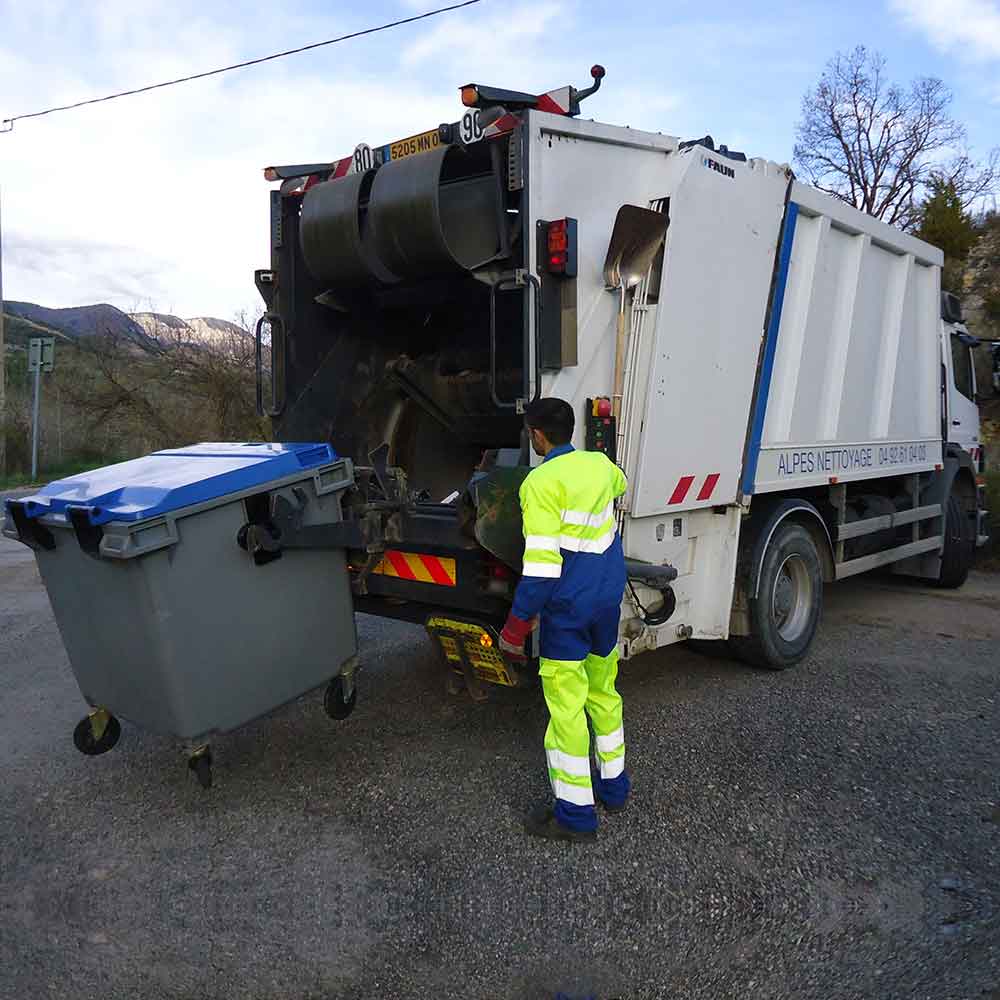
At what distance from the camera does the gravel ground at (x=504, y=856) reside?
2.34 m

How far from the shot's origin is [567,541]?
2863 mm

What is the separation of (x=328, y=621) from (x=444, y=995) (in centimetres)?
147

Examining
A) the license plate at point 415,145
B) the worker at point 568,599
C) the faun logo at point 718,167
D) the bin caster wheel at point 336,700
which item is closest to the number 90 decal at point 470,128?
the license plate at point 415,145

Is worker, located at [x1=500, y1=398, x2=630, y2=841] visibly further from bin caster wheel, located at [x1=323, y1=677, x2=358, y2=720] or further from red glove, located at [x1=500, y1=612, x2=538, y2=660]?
bin caster wheel, located at [x1=323, y1=677, x2=358, y2=720]

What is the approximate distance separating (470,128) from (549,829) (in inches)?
102

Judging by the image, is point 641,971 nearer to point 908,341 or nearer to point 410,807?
point 410,807

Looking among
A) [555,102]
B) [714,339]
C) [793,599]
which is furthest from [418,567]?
[793,599]

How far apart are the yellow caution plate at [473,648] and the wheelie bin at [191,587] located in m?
0.39

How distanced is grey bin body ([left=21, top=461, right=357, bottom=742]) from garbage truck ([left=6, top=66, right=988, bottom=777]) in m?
0.01

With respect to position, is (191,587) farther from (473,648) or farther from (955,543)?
(955,543)

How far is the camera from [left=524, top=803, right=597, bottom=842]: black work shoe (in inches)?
116

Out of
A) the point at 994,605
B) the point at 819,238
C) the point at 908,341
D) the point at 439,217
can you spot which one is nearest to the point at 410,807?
the point at 439,217

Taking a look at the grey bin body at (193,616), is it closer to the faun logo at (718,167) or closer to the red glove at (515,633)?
the red glove at (515,633)

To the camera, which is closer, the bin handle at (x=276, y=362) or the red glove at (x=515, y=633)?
the red glove at (x=515, y=633)
